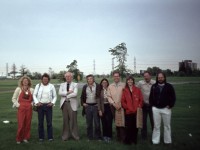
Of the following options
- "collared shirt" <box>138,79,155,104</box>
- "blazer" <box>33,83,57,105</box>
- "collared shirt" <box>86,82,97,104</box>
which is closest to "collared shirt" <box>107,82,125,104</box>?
"collared shirt" <box>86,82,97,104</box>

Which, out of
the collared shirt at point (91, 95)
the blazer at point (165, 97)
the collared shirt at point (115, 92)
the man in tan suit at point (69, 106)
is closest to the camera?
the blazer at point (165, 97)

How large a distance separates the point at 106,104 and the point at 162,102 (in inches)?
68.8

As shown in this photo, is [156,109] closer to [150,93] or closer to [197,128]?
[150,93]

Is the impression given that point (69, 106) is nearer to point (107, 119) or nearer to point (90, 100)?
point (90, 100)

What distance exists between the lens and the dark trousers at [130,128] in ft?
26.9

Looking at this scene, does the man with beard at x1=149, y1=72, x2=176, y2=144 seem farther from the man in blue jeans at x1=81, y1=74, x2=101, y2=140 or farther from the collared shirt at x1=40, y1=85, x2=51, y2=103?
the collared shirt at x1=40, y1=85, x2=51, y2=103

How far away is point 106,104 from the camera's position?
344 inches

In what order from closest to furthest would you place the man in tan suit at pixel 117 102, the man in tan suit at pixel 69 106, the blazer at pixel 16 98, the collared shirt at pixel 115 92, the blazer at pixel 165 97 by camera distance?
the blazer at pixel 165 97 → the man in tan suit at pixel 117 102 → the collared shirt at pixel 115 92 → the blazer at pixel 16 98 → the man in tan suit at pixel 69 106

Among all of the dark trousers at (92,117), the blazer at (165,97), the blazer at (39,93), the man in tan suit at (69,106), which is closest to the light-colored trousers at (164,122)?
the blazer at (165,97)

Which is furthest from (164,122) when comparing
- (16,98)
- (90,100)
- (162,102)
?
(16,98)

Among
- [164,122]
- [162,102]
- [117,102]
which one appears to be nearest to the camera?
[162,102]

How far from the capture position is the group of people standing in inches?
321

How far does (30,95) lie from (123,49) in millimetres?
29788

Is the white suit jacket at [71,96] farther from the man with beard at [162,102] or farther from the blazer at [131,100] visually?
the man with beard at [162,102]
